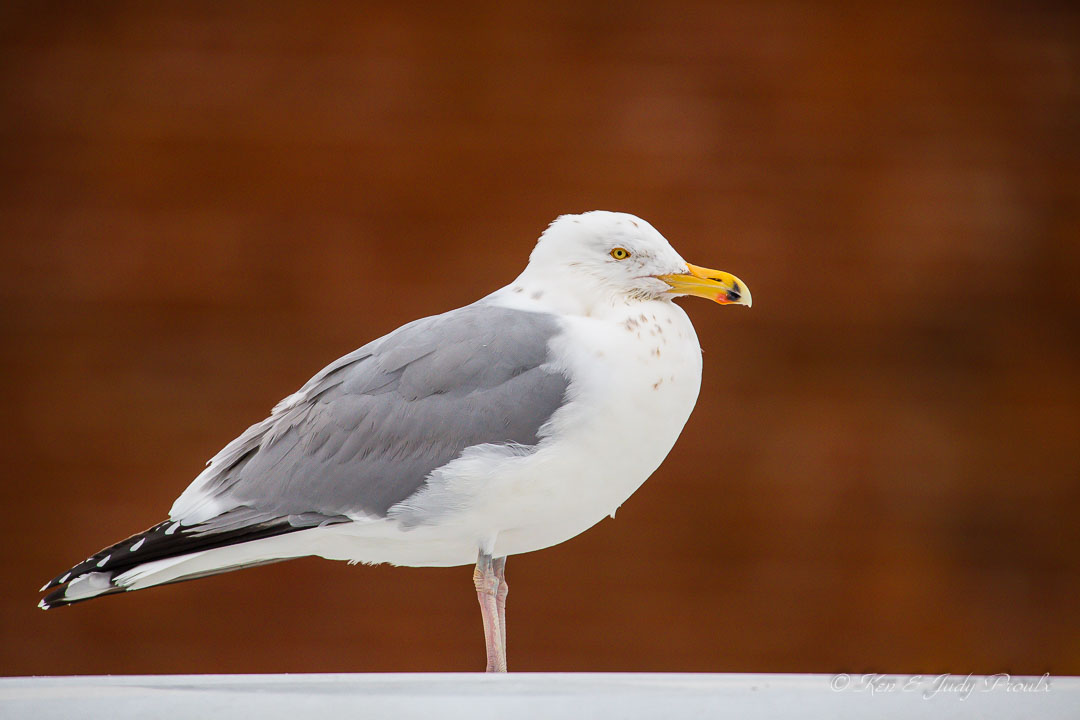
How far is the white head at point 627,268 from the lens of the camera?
1861mm

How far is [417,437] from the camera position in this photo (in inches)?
70.7

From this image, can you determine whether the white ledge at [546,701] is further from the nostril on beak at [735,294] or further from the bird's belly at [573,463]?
the nostril on beak at [735,294]

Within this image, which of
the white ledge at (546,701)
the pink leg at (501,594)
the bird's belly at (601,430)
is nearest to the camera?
the white ledge at (546,701)

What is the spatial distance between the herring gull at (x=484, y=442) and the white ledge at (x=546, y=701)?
1.10 ft

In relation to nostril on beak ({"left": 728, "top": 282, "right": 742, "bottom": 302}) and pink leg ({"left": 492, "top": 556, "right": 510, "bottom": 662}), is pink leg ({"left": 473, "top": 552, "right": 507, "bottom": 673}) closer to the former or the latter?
pink leg ({"left": 492, "top": 556, "right": 510, "bottom": 662})

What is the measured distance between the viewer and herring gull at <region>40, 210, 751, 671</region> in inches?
67.9

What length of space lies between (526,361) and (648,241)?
283mm

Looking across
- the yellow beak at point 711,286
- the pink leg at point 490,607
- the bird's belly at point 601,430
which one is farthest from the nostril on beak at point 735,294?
the pink leg at point 490,607

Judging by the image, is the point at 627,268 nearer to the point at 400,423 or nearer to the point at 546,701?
the point at 400,423

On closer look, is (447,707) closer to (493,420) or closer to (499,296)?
(493,420)

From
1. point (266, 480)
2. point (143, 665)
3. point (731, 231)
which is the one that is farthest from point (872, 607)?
point (266, 480)

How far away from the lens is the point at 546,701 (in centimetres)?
130

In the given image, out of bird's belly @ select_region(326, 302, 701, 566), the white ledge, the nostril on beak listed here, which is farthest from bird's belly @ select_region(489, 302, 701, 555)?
the white ledge

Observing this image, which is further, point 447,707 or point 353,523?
point 353,523
